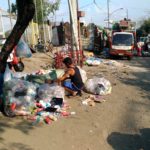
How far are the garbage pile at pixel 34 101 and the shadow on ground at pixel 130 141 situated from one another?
1400mm

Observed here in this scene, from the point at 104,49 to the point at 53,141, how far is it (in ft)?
87.8

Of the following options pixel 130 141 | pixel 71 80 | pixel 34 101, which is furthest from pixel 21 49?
pixel 130 141

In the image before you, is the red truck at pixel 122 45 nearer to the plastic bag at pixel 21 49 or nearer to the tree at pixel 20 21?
the plastic bag at pixel 21 49

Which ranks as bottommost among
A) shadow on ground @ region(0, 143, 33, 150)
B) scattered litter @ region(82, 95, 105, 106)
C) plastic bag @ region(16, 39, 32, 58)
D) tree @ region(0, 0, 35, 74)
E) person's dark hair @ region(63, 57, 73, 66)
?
scattered litter @ region(82, 95, 105, 106)

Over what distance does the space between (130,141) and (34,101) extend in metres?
2.50

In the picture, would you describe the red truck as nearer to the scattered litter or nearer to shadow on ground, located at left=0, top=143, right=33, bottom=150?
the scattered litter

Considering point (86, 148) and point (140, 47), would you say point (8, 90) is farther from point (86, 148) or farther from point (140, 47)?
point (140, 47)

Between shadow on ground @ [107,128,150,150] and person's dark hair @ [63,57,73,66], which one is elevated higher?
person's dark hair @ [63,57,73,66]

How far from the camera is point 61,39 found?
4084 centimetres

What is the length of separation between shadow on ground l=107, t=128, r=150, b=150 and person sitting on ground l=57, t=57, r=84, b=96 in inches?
109

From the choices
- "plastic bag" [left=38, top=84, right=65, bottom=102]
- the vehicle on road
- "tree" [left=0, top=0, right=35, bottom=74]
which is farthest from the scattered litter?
the vehicle on road

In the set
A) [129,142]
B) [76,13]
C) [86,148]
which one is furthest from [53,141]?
[76,13]

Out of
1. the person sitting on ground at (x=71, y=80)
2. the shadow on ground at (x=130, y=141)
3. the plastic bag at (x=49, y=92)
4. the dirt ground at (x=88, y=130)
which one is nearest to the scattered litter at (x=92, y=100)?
the dirt ground at (x=88, y=130)

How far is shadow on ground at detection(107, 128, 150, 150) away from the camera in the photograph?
26.1ft
